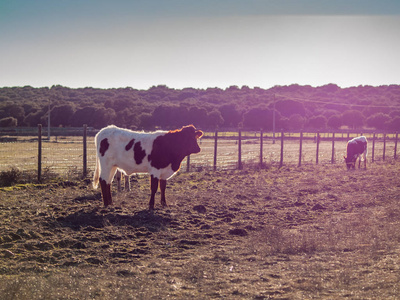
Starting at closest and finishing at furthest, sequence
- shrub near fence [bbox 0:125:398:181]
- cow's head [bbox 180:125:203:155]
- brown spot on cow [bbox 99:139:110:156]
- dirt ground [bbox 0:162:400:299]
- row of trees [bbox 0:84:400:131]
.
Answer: dirt ground [bbox 0:162:400:299], brown spot on cow [bbox 99:139:110:156], cow's head [bbox 180:125:203:155], shrub near fence [bbox 0:125:398:181], row of trees [bbox 0:84:400:131]

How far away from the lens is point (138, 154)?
1024cm

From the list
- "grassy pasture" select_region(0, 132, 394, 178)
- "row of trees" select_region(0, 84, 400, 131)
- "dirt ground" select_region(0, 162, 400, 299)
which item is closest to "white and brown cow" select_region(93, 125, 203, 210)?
"dirt ground" select_region(0, 162, 400, 299)

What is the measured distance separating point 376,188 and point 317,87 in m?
186

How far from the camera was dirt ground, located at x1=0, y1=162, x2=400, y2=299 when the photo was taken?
4930 millimetres

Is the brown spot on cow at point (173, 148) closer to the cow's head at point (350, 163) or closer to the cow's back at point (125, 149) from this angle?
the cow's back at point (125, 149)

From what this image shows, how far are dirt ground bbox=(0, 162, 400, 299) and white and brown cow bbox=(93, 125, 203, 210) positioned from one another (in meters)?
0.71

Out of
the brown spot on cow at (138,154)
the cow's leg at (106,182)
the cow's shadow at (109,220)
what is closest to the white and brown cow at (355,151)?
the brown spot on cow at (138,154)

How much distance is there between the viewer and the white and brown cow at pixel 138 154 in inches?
403

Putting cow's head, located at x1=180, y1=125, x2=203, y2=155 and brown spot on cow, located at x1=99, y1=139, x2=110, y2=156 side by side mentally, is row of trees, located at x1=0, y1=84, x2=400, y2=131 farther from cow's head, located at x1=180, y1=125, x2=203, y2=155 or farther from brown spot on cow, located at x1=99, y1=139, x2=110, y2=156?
cow's head, located at x1=180, y1=125, x2=203, y2=155

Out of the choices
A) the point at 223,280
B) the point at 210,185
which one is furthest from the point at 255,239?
the point at 210,185

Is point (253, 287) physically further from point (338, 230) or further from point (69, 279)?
point (338, 230)

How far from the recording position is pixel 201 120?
239 feet

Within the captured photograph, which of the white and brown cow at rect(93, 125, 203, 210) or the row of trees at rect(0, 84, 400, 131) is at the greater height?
the row of trees at rect(0, 84, 400, 131)

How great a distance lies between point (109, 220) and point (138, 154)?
2256 millimetres
